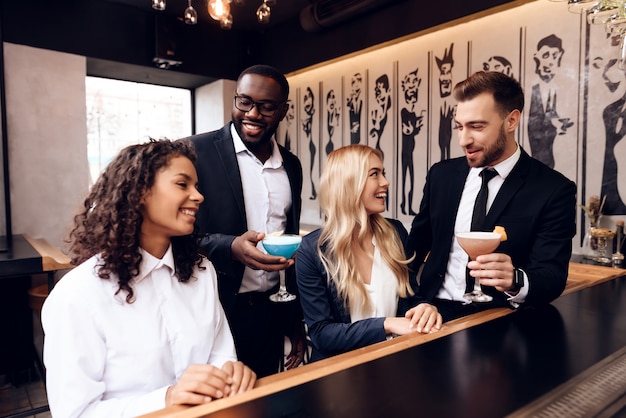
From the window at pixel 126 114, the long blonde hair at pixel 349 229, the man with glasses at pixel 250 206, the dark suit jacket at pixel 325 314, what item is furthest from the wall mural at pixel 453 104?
the man with glasses at pixel 250 206

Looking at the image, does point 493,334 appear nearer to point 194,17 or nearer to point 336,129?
point 194,17

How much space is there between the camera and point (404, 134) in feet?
14.1

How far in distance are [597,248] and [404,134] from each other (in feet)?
6.45

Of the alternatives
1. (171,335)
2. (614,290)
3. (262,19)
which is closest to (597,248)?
(614,290)

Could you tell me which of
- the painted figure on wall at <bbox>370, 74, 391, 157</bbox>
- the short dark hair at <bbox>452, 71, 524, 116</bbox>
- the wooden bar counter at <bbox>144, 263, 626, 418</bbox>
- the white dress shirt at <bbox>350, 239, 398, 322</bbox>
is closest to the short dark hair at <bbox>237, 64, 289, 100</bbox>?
the short dark hair at <bbox>452, 71, 524, 116</bbox>

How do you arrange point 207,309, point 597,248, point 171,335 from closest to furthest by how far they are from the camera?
point 171,335 → point 207,309 → point 597,248

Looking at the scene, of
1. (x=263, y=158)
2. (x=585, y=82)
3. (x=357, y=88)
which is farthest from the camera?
(x=357, y=88)

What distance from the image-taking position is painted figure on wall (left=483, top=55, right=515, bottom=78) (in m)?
3.51

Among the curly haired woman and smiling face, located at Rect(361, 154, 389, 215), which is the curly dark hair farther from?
smiling face, located at Rect(361, 154, 389, 215)

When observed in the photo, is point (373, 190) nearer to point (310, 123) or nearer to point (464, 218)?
point (464, 218)

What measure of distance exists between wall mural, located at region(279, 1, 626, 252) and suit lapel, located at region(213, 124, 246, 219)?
232 centimetres

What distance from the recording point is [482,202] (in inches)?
76.4

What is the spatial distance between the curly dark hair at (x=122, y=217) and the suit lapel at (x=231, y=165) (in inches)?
23.7

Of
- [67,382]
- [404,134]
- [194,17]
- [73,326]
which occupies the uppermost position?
[194,17]
